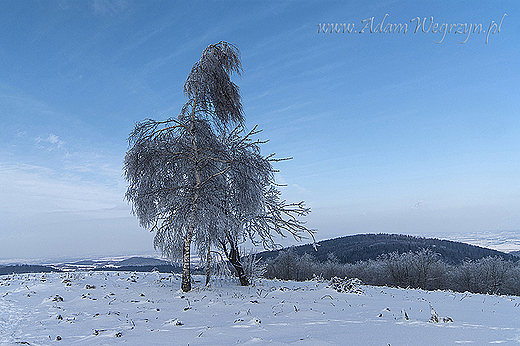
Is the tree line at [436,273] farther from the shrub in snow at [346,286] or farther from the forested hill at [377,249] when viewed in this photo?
the shrub in snow at [346,286]

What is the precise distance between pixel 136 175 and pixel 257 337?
7.74 meters

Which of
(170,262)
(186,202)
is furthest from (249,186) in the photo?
(170,262)

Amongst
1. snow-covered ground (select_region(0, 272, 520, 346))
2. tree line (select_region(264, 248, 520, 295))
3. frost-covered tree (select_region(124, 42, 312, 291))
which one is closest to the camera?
snow-covered ground (select_region(0, 272, 520, 346))

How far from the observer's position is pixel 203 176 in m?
11.4

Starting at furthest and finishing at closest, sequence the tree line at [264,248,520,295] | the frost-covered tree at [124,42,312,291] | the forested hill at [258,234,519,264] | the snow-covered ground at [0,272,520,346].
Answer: the forested hill at [258,234,519,264] < the tree line at [264,248,520,295] < the frost-covered tree at [124,42,312,291] < the snow-covered ground at [0,272,520,346]

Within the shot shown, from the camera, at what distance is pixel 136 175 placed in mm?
10336

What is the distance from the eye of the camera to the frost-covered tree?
9883 millimetres

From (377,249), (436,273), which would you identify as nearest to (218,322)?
(436,273)

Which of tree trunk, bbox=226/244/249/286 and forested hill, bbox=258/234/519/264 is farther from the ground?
tree trunk, bbox=226/244/249/286

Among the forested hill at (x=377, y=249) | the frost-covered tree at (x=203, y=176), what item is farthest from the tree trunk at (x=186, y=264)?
the forested hill at (x=377, y=249)

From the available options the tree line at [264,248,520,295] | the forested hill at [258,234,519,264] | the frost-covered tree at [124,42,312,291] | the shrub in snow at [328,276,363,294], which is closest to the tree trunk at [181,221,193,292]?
the frost-covered tree at [124,42,312,291]

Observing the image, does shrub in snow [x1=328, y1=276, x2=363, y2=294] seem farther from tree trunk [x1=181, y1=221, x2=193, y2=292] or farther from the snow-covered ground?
tree trunk [x1=181, y1=221, x2=193, y2=292]

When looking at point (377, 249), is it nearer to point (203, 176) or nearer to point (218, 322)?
point (203, 176)

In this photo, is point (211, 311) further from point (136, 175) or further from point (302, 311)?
point (136, 175)
